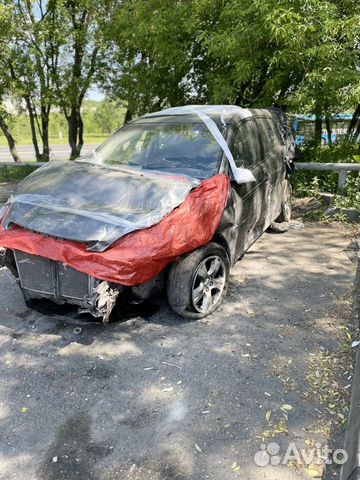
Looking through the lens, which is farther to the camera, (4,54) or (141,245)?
(4,54)

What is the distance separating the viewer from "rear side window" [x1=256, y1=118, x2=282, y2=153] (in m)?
5.22

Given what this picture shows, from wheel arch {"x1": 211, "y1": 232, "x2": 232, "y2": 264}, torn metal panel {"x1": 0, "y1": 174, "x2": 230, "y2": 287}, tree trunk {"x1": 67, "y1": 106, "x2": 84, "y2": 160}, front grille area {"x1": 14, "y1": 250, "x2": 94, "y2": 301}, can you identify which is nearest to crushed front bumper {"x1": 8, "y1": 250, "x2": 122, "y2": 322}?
front grille area {"x1": 14, "y1": 250, "x2": 94, "y2": 301}

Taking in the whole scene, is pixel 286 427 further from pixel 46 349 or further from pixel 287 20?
pixel 287 20

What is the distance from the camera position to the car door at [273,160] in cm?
521

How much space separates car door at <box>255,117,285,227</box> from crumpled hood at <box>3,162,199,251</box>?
5.58 feet

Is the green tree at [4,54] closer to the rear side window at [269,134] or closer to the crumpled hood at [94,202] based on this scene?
the rear side window at [269,134]

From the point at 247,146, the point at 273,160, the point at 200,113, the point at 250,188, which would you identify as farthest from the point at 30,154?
the point at 250,188

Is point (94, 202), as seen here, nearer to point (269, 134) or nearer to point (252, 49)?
point (269, 134)

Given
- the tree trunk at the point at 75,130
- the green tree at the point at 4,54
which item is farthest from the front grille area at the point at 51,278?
the tree trunk at the point at 75,130

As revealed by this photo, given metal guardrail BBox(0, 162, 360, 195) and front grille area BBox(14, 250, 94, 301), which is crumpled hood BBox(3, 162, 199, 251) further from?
metal guardrail BBox(0, 162, 360, 195)

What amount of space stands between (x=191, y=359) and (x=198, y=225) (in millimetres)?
1104

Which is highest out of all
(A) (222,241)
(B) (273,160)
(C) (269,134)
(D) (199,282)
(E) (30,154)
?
(C) (269,134)

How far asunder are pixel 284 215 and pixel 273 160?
A: 3.70ft

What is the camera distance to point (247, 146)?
15.3ft
